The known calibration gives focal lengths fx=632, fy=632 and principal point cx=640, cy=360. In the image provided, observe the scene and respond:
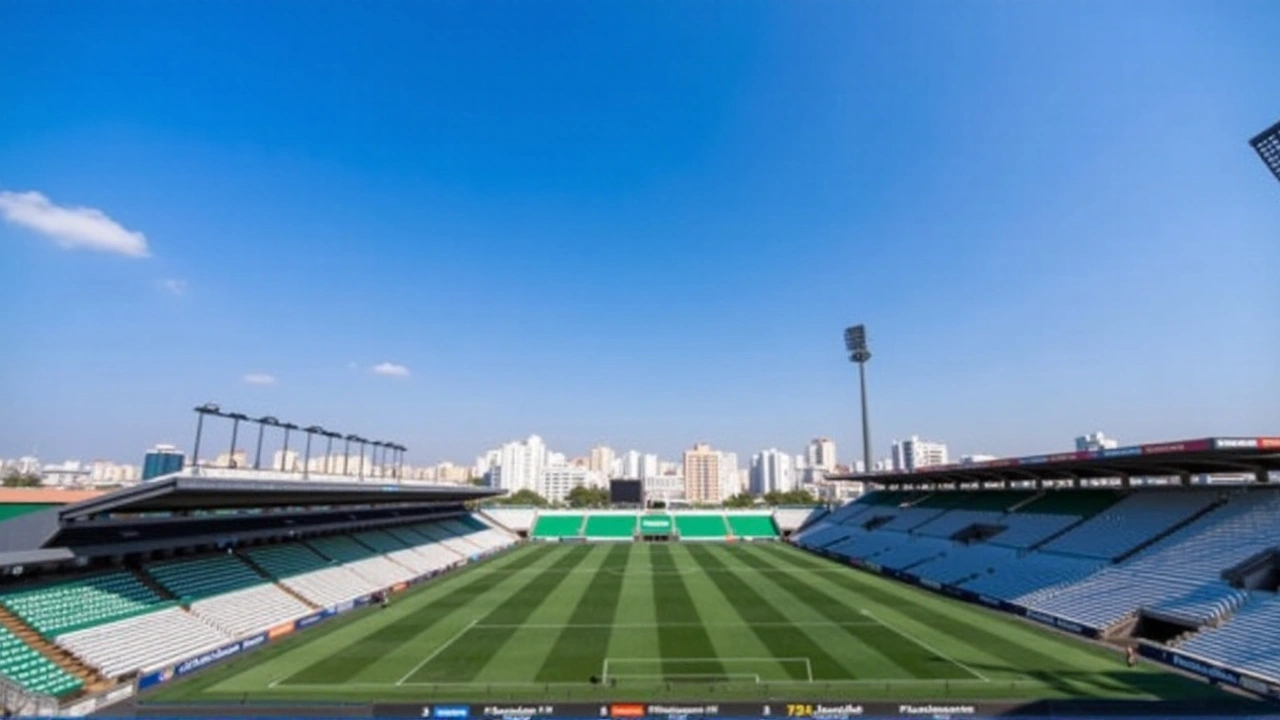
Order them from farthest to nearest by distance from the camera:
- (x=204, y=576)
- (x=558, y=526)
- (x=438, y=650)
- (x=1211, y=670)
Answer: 1. (x=558, y=526)
2. (x=204, y=576)
3. (x=438, y=650)
4. (x=1211, y=670)

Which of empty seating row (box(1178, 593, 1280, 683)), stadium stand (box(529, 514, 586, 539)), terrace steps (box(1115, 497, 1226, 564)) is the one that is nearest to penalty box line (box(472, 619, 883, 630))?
empty seating row (box(1178, 593, 1280, 683))

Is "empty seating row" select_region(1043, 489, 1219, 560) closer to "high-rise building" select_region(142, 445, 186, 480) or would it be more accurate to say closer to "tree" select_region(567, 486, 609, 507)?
"high-rise building" select_region(142, 445, 186, 480)

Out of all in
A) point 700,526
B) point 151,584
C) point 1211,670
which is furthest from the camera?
point 700,526

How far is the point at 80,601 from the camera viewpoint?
77.4ft

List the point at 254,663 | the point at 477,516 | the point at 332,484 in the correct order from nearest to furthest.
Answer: the point at 254,663
the point at 332,484
the point at 477,516

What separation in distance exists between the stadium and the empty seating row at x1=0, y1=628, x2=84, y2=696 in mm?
79

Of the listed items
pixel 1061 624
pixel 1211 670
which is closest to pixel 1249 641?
pixel 1211 670

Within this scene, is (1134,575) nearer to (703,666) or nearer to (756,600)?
(756,600)

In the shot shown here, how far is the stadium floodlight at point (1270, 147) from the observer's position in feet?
75.6

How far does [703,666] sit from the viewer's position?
25203 millimetres

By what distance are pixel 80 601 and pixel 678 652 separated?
23.1 meters

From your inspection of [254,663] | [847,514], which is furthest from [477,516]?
[254,663]

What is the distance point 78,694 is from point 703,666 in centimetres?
2099

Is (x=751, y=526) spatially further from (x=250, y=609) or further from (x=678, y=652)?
(x=250, y=609)
